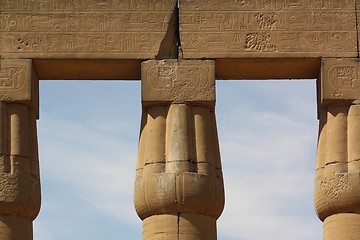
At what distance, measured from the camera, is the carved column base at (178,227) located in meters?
20.7

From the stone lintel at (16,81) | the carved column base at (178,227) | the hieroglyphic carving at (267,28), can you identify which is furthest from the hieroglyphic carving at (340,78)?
the stone lintel at (16,81)

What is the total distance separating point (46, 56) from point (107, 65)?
1.01m

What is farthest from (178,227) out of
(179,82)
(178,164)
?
(179,82)

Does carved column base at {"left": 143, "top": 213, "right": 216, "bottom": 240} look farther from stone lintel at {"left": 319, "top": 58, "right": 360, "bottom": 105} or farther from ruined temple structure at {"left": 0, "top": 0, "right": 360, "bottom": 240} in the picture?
stone lintel at {"left": 319, "top": 58, "right": 360, "bottom": 105}

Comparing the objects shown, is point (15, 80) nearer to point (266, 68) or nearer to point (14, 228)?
point (14, 228)

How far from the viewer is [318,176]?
837 inches

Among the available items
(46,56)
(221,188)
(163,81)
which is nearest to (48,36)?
(46,56)

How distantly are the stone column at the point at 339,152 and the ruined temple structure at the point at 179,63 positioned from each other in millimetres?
21

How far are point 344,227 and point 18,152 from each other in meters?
5.37

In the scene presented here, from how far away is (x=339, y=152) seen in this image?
21078 millimetres

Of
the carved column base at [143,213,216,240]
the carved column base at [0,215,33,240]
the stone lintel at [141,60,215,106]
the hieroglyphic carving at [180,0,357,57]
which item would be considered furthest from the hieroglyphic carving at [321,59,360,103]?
the carved column base at [0,215,33,240]

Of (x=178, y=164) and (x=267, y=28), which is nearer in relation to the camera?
(x=178, y=164)

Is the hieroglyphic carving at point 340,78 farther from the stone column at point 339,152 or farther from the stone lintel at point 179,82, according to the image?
the stone lintel at point 179,82

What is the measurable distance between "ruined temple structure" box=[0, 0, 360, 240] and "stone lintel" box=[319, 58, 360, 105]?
0.02m
